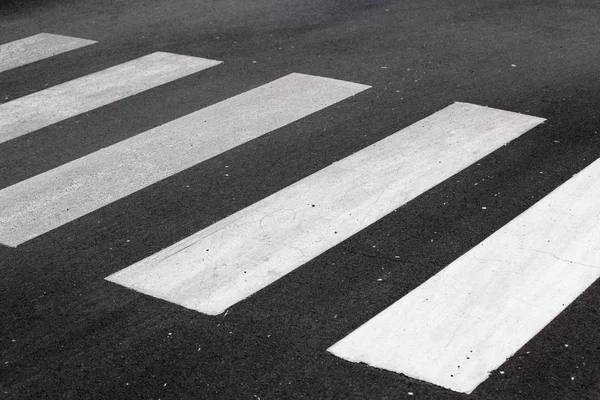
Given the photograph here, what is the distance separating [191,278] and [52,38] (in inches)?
226

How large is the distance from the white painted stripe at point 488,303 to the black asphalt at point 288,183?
0.28ft

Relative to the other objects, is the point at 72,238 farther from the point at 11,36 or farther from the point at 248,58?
the point at 11,36

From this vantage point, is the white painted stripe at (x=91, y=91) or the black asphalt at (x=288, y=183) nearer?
the black asphalt at (x=288, y=183)

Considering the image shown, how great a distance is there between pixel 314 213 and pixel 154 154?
1.64 m

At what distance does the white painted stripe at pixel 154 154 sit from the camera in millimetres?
6062

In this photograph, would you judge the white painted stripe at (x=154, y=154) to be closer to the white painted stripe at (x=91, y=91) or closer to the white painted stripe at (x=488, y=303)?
the white painted stripe at (x=91, y=91)

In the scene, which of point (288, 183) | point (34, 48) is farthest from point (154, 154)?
point (34, 48)

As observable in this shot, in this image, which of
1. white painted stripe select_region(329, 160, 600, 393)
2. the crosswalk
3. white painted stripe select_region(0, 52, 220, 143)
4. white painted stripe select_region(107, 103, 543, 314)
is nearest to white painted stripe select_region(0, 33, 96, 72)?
white painted stripe select_region(0, 52, 220, 143)

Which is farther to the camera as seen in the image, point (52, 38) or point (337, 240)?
point (52, 38)

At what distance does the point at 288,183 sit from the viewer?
622 centimetres

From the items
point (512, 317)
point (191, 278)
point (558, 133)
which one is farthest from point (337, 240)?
point (558, 133)

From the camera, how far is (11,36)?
10250 millimetres

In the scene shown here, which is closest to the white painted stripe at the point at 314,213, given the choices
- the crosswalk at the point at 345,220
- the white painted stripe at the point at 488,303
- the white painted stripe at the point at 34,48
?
the crosswalk at the point at 345,220

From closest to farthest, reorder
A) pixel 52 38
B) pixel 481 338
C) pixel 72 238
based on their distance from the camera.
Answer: pixel 481 338
pixel 72 238
pixel 52 38
